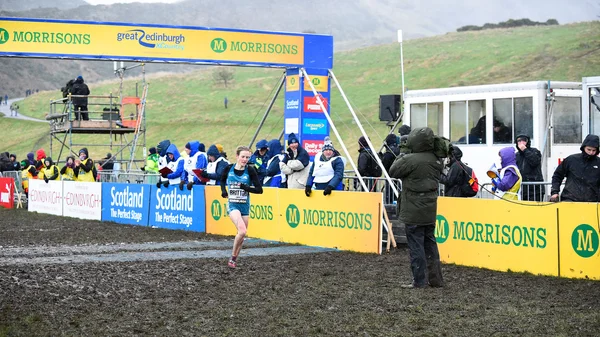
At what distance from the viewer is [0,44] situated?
61.3ft

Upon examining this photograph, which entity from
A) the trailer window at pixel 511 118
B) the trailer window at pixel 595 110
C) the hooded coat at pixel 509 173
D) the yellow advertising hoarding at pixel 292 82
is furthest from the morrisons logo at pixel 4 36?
the trailer window at pixel 595 110

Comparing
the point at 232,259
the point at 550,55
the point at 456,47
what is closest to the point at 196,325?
the point at 232,259

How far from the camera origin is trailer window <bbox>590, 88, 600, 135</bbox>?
57.6 feet

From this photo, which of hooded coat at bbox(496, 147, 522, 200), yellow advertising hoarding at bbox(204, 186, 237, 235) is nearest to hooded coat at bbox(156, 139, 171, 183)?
yellow advertising hoarding at bbox(204, 186, 237, 235)

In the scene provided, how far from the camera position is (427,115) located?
71.0 ft

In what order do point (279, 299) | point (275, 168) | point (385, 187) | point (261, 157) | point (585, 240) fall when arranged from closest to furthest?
point (279, 299)
point (585, 240)
point (385, 187)
point (275, 168)
point (261, 157)

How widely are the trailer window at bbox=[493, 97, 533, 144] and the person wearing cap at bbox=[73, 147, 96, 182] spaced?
1170 cm

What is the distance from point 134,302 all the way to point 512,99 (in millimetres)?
11994

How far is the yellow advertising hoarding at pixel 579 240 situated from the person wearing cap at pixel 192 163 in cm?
932

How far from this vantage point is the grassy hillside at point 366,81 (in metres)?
A: 64.9

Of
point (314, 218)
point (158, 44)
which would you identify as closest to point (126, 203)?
point (158, 44)

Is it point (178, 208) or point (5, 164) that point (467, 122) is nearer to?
point (178, 208)

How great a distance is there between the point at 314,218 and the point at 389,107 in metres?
5.52

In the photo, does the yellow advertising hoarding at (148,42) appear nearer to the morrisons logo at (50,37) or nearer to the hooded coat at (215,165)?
the morrisons logo at (50,37)
